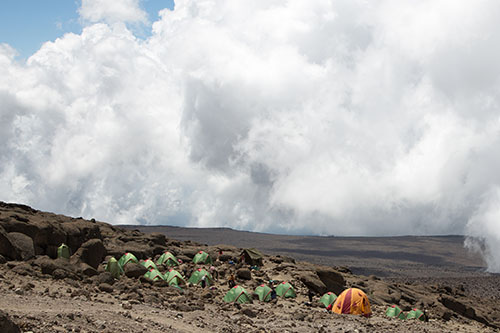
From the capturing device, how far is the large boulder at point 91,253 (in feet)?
91.8

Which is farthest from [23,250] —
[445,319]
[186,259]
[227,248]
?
[445,319]

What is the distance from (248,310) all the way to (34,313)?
11738 millimetres

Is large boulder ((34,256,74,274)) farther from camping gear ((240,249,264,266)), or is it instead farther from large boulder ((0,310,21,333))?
camping gear ((240,249,264,266))

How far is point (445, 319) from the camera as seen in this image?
1470 inches

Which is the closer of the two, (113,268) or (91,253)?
(113,268)

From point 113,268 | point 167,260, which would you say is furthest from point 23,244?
point 167,260

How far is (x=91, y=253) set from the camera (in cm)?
2873

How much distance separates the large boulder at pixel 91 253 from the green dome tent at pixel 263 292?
988 cm

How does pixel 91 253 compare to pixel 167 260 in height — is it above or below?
above

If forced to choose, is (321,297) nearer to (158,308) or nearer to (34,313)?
(158,308)

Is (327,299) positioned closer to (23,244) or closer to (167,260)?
(167,260)

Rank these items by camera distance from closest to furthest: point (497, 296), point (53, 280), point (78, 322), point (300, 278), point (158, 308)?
point (78, 322), point (158, 308), point (53, 280), point (300, 278), point (497, 296)

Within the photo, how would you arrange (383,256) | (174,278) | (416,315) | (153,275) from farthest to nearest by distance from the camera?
(383,256) < (416,315) < (174,278) < (153,275)

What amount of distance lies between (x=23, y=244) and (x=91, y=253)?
12.8 feet
